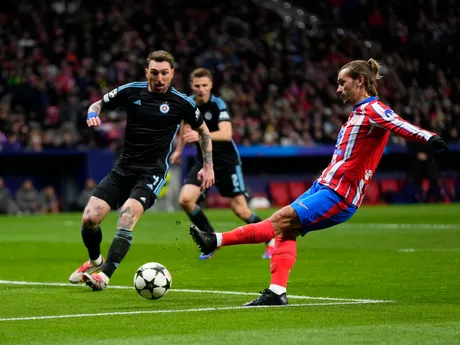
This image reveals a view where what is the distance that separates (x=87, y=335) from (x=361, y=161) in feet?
9.69

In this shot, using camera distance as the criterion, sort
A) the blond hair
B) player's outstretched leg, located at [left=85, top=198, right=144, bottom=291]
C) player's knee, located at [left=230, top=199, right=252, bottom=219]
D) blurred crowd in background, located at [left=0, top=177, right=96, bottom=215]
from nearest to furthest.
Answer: the blond hair
player's outstretched leg, located at [left=85, top=198, right=144, bottom=291]
player's knee, located at [left=230, top=199, right=252, bottom=219]
blurred crowd in background, located at [left=0, top=177, right=96, bottom=215]

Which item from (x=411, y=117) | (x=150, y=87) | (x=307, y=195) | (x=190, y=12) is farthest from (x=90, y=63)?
(x=307, y=195)

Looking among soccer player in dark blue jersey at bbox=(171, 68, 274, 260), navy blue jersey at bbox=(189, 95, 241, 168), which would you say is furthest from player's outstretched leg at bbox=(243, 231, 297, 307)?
navy blue jersey at bbox=(189, 95, 241, 168)

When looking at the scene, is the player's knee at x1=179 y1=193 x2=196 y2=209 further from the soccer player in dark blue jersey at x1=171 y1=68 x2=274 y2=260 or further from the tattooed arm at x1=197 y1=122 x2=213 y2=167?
the tattooed arm at x1=197 y1=122 x2=213 y2=167

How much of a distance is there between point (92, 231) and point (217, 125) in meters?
4.15

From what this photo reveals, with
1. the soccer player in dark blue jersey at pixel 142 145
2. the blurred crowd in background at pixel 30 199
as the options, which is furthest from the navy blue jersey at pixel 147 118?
the blurred crowd in background at pixel 30 199

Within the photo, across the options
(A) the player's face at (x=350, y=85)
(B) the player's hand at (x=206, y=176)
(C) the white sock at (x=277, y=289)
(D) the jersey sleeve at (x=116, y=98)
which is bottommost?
(C) the white sock at (x=277, y=289)

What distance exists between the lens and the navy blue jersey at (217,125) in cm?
1490

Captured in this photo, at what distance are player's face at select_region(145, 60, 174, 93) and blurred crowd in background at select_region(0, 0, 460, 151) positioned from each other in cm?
1798

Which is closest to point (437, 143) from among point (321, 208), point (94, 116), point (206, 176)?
point (321, 208)

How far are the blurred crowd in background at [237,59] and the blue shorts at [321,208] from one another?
20.5 meters

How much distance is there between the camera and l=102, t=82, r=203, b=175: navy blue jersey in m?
11.3

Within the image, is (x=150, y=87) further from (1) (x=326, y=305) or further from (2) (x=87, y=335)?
(2) (x=87, y=335)

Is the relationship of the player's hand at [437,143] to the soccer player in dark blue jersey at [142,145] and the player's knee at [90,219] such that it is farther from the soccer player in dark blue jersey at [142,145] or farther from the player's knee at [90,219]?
the player's knee at [90,219]
